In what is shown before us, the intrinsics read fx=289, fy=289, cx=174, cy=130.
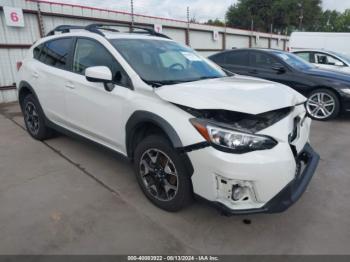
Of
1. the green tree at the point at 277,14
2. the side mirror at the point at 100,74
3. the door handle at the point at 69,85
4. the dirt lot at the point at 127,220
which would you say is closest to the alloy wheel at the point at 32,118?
the dirt lot at the point at 127,220

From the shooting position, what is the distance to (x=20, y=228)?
2494 mm

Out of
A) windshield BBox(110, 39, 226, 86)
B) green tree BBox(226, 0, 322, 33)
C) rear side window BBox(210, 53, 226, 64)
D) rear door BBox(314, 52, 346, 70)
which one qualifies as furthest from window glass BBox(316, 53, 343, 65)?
green tree BBox(226, 0, 322, 33)

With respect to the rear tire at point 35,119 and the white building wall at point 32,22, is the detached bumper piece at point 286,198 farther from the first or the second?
the white building wall at point 32,22

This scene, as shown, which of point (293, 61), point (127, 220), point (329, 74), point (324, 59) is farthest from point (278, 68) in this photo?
point (127, 220)

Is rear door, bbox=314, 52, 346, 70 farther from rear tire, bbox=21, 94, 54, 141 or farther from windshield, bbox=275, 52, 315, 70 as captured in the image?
rear tire, bbox=21, 94, 54, 141

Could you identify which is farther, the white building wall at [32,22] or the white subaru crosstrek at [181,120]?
the white building wall at [32,22]

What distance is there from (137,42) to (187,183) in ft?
6.00

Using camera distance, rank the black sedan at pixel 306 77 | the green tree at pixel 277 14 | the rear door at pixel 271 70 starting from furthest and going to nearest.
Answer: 1. the green tree at pixel 277 14
2. the rear door at pixel 271 70
3. the black sedan at pixel 306 77

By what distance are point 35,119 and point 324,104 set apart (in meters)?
5.50

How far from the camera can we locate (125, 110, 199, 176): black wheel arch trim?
2311 millimetres

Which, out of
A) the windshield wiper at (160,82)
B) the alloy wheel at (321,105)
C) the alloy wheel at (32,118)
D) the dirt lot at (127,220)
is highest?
the windshield wiper at (160,82)

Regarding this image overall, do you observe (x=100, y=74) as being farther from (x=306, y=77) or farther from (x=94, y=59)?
(x=306, y=77)

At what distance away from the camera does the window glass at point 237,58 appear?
7008mm

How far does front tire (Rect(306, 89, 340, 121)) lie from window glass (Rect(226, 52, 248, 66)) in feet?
5.84
